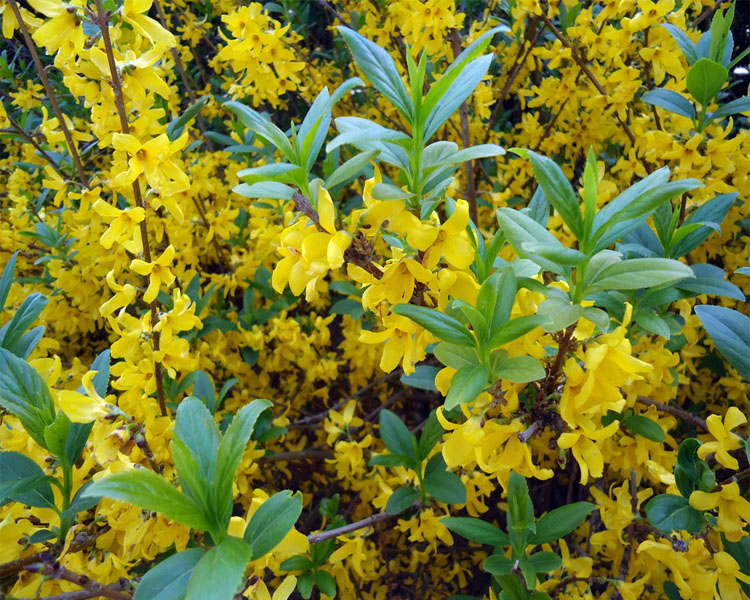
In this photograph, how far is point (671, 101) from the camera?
1.39 m

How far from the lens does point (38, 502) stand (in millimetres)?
936

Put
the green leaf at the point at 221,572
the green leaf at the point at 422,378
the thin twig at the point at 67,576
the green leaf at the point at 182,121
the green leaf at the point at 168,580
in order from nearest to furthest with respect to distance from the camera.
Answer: the green leaf at the point at 221,572, the green leaf at the point at 168,580, the thin twig at the point at 67,576, the green leaf at the point at 422,378, the green leaf at the point at 182,121

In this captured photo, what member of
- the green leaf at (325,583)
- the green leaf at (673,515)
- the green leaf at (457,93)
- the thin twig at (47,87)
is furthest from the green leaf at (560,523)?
the thin twig at (47,87)

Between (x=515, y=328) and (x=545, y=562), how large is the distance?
2.12 ft

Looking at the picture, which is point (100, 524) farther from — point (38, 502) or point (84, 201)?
point (84, 201)

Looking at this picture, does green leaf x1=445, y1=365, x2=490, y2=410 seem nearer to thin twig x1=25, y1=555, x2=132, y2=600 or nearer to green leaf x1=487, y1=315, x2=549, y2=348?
green leaf x1=487, y1=315, x2=549, y2=348

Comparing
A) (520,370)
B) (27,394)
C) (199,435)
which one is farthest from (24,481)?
(520,370)

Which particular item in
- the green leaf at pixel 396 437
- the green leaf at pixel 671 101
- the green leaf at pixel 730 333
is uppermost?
the green leaf at pixel 671 101

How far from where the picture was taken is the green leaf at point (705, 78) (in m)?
1.24

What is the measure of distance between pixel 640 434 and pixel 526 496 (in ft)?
1.03

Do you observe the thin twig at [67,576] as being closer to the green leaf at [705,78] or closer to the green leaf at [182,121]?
the green leaf at [182,121]

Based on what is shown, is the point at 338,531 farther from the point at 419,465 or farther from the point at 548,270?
the point at 548,270

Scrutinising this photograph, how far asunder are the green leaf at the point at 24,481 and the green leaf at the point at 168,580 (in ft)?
1.04

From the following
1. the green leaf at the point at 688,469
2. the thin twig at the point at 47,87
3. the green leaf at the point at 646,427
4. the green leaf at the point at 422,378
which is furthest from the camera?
the thin twig at the point at 47,87
